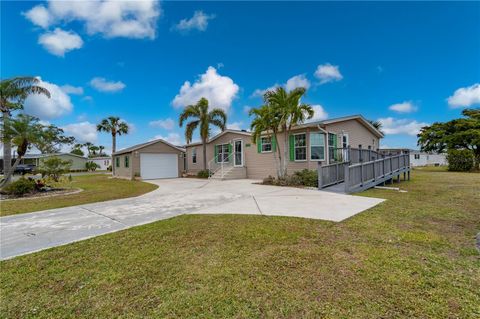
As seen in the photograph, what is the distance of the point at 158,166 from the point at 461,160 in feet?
85.2

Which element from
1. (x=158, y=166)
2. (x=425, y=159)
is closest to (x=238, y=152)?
(x=158, y=166)

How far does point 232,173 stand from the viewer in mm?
15688

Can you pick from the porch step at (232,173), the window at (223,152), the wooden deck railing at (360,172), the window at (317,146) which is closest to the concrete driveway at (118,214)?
the wooden deck railing at (360,172)

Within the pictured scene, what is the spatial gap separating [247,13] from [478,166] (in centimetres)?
2366

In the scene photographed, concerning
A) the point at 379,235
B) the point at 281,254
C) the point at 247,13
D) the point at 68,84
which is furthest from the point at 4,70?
the point at 379,235

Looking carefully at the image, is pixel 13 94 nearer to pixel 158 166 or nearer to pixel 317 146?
pixel 158 166

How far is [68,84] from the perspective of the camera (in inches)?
596

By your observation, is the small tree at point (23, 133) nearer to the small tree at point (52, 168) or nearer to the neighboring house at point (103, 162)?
the small tree at point (52, 168)

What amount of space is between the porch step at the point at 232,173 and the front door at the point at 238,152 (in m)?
0.71

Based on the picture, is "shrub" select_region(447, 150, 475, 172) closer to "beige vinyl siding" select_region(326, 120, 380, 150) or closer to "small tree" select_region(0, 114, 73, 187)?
"beige vinyl siding" select_region(326, 120, 380, 150)

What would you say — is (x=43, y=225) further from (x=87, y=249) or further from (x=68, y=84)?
(x=68, y=84)

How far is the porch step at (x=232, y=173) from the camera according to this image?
1555 centimetres

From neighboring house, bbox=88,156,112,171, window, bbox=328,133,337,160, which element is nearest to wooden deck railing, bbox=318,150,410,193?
window, bbox=328,133,337,160

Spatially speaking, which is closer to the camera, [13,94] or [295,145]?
[13,94]
